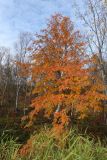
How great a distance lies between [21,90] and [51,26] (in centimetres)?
3132

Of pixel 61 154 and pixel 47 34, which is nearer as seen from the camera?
pixel 61 154

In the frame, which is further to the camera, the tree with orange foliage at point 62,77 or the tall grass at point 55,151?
the tree with orange foliage at point 62,77

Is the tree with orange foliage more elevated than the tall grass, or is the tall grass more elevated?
the tree with orange foliage

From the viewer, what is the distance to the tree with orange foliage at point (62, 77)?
593 inches

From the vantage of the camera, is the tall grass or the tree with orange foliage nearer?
the tall grass

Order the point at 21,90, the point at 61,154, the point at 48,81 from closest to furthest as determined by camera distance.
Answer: the point at 61,154, the point at 48,81, the point at 21,90

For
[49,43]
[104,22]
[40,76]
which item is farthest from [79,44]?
[104,22]

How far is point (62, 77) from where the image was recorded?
15.5 m

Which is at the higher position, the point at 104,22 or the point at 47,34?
the point at 104,22

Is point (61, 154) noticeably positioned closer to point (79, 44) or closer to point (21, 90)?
point (79, 44)

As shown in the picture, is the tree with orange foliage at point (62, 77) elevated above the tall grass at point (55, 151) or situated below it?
above

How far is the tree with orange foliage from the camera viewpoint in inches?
593

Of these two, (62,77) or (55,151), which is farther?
(62,77)

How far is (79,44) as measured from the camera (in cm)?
1762
